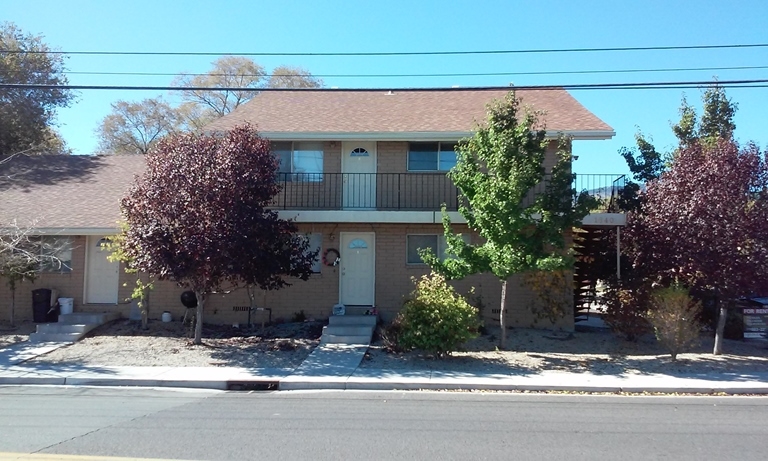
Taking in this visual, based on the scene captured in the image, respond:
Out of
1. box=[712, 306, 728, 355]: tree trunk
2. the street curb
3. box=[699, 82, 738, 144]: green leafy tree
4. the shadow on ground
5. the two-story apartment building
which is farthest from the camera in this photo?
box=[699, 82, 738, 144]: green leafy tree

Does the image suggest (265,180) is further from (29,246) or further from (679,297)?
(679,297)

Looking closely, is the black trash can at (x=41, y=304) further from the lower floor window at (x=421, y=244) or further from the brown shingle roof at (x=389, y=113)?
the lower floor window at (x=421, y=244)

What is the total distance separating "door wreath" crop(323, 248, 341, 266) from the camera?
15766mm

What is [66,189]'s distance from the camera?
18234 mm

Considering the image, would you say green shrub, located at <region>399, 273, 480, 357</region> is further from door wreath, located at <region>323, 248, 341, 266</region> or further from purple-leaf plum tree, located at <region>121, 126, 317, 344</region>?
door wreath, located at <region>323, 248, 341, 266</region>

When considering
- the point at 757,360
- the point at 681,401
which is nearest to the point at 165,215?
the point at 681,401

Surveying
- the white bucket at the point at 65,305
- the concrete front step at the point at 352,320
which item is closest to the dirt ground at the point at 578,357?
the concrete front step at the point at 352,320

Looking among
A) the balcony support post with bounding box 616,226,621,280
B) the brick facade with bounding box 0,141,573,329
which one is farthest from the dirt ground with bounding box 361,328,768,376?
the brick facade with bounding box 0,141,573,329

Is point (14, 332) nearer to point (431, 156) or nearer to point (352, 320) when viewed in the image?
point (352, 320)

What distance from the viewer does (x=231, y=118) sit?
17219 mm

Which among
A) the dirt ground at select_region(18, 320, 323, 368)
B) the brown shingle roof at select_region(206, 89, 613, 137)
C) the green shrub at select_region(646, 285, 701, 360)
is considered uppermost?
the brown shingle roof at select_region(206, 89, 613, 137)

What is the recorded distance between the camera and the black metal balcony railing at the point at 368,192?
16.0 m

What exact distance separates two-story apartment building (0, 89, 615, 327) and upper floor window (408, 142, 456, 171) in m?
0.03

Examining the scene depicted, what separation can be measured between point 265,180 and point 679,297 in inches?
344
